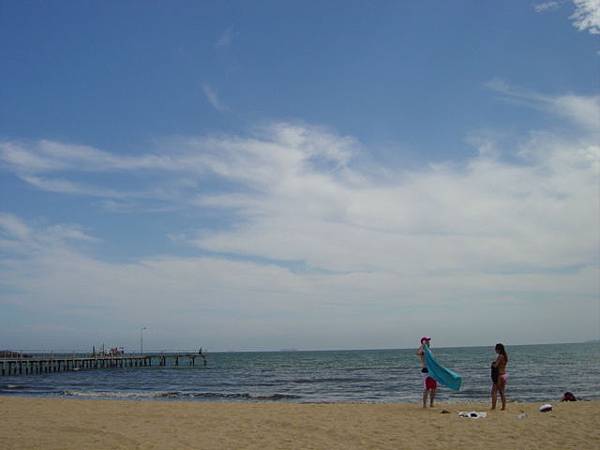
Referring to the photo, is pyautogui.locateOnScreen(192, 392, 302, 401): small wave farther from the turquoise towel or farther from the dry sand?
the turquoise towel

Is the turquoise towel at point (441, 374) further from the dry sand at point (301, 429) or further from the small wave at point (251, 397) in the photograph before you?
the small wave at point (251, 397)

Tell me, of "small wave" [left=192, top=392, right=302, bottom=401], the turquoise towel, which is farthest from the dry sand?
"small wave" [left=192, top=392, right=302, bottom=401]

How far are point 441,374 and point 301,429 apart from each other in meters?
4.12

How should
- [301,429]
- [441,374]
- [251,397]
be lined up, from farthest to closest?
[251,397]
[441,374]
[301,429]

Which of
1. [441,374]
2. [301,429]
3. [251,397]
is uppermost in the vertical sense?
[441,374]

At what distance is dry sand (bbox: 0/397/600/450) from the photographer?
9.14 meters

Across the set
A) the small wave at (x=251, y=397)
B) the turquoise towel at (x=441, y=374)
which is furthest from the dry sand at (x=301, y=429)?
the small wave at (x=251, y=397)

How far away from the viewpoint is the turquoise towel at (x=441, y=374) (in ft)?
42.1

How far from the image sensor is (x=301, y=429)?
10.8 meters

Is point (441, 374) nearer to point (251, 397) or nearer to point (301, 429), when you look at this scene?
point (301, 429)

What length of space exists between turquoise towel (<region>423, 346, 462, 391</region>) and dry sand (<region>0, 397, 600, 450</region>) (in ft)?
2.21

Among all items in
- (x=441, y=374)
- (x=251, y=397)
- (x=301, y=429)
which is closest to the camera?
(x=301, y=429)

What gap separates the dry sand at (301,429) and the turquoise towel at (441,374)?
26.6 inches

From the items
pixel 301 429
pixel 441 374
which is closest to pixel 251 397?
pixel 441 374
